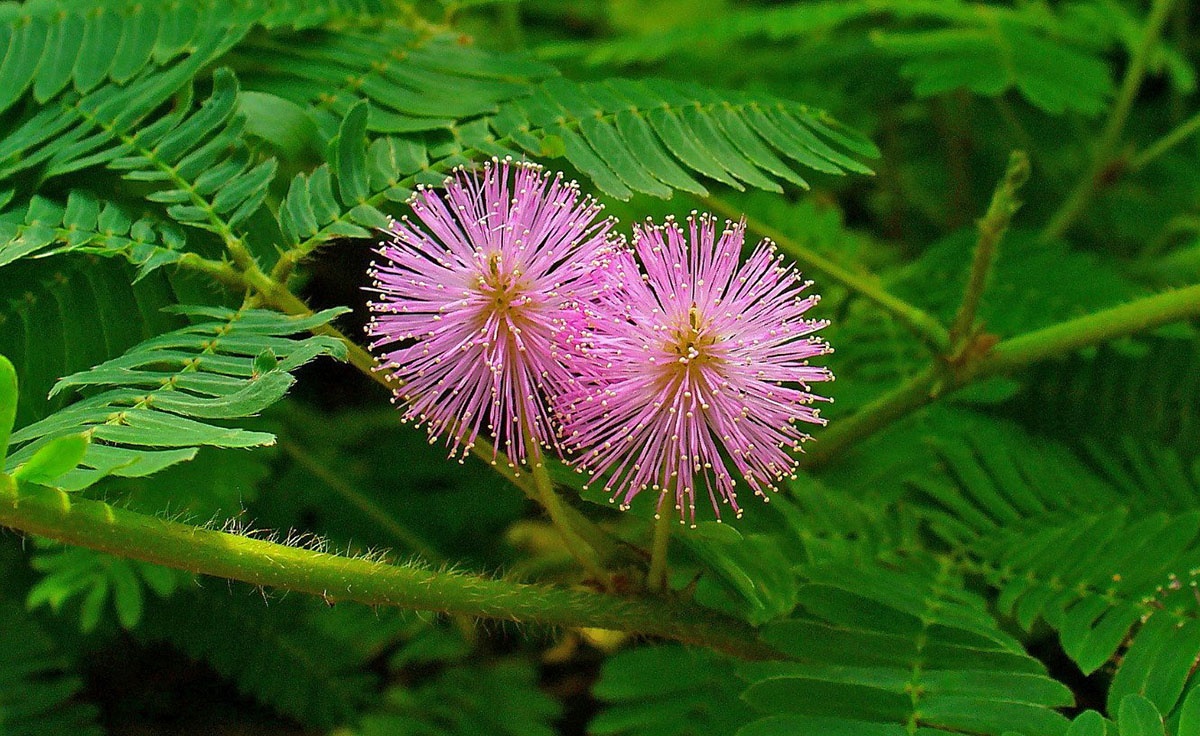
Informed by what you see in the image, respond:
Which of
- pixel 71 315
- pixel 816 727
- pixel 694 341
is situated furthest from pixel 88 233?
pixel 816 727

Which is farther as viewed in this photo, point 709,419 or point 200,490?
point 200,490

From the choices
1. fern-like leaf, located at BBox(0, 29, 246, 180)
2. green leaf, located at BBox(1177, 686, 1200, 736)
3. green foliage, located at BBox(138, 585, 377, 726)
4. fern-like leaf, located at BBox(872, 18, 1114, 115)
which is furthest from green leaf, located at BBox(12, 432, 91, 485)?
fern-like leaf, located at BBox(872, 18, 1114, 115)

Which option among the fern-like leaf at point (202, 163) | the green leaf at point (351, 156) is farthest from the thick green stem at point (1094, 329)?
the fern-like leaf at point (202, 163)

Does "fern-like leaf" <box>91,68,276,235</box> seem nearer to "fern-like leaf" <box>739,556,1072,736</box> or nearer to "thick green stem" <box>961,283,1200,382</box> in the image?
"fern-like leaf" <box>739,556,1072,736</box>

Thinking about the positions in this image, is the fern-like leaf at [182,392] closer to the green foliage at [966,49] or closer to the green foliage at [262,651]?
the green foliage at [262,651]

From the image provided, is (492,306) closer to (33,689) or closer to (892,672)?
(892,672)

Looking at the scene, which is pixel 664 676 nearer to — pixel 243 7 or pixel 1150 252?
pixel 243 7

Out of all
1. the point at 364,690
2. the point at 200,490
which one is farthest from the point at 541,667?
the point at 200,490
